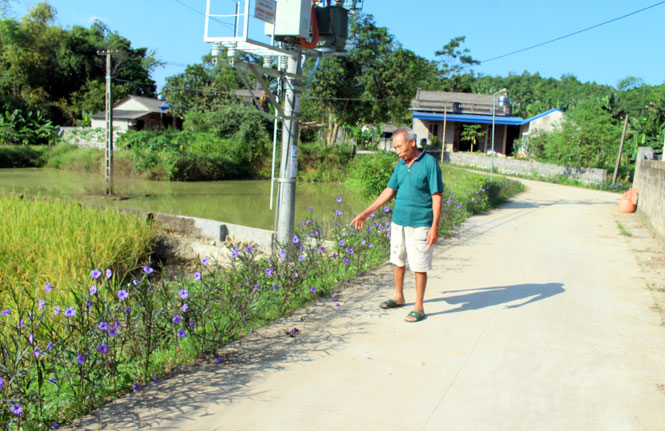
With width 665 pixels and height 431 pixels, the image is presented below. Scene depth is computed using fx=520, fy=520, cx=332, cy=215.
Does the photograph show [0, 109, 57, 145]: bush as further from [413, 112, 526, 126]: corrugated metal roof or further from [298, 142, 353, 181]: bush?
[413, 112, 526, 126]: corrugated metal roof

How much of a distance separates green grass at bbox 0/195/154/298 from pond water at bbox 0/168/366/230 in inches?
234

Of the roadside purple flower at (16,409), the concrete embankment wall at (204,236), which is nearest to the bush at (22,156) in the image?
the concrete embankment wall at (204,236)

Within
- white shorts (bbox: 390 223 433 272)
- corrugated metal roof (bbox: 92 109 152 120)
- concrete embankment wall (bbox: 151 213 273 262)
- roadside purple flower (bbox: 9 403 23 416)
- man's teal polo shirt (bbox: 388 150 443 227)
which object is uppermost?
corrugated metal roof (bbox: 92 109 152 120)

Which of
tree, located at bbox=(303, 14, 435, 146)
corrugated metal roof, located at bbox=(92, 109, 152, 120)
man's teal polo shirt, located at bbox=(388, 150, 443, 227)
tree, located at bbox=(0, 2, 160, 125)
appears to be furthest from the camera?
tree, located at bbox=(0, 2, 160, 125)

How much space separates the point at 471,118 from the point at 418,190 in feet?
129

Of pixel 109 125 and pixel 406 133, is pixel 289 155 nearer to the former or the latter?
pixel 406 133

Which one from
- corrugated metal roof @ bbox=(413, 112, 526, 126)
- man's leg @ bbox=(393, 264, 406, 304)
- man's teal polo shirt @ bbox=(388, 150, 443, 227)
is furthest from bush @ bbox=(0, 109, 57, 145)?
man's teal polo shirt @ bbox=(388, 150, 443, 227)

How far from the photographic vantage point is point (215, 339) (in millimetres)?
4145

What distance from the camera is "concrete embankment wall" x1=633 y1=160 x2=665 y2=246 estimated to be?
10541 mm

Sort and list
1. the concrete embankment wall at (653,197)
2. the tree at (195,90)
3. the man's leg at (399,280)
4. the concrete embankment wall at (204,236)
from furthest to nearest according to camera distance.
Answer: the tree at (195,90) → the concrete embankment wall at (653,197) → the concrete embankment wall at (204,236) → the man's leg at (399,280)

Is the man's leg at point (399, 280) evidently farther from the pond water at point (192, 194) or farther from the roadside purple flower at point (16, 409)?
the pond water at point (192, 194)

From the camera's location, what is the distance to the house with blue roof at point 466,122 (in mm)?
42000

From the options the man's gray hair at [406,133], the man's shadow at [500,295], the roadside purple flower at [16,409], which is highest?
the man's gray hair at [406,133]

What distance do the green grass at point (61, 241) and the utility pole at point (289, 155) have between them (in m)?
1.86
